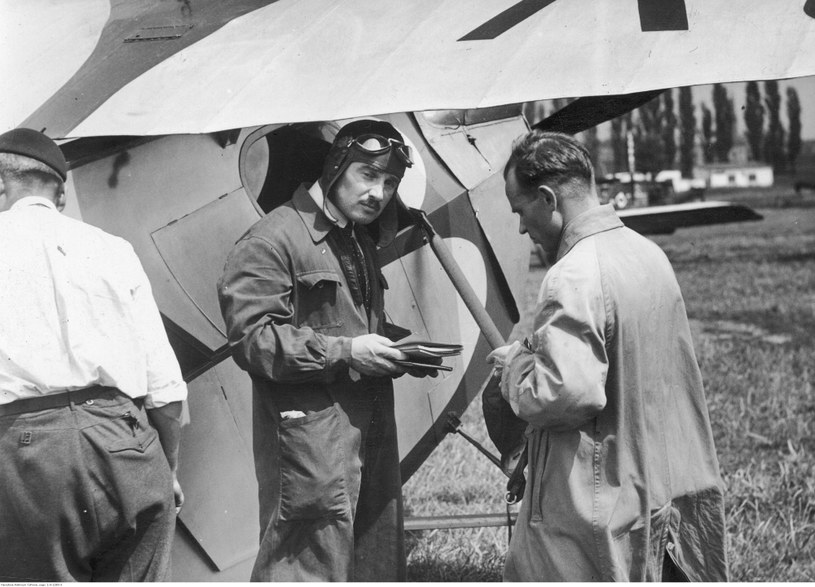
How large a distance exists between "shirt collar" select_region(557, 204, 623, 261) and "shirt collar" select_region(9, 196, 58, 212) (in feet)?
5.41

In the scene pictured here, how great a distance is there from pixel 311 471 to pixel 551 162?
1341mm

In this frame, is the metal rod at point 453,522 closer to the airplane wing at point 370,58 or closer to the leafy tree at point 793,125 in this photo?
the airplane wing at point 370,58

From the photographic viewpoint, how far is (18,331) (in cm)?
278

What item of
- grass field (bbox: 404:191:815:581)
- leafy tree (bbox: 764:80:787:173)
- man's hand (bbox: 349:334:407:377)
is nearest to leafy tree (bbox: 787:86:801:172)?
leafy tree (bbox: 764:80:787:173)

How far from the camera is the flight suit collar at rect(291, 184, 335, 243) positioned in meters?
3.32

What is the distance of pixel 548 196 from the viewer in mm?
2736

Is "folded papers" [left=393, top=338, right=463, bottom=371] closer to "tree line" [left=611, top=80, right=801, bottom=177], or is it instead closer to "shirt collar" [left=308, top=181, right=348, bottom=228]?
"shirt collar" [left=308, top=181, right=348, bottom=228]

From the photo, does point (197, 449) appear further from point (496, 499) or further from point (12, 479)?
point (496, 499)

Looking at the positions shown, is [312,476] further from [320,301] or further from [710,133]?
[710,133]

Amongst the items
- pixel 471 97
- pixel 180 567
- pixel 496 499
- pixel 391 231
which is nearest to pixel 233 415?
pixel 180 567

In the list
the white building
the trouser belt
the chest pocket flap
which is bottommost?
the white building

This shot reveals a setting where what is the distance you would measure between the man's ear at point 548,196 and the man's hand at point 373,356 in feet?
2.54

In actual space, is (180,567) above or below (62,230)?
below

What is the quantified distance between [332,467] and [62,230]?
1.20 meters
